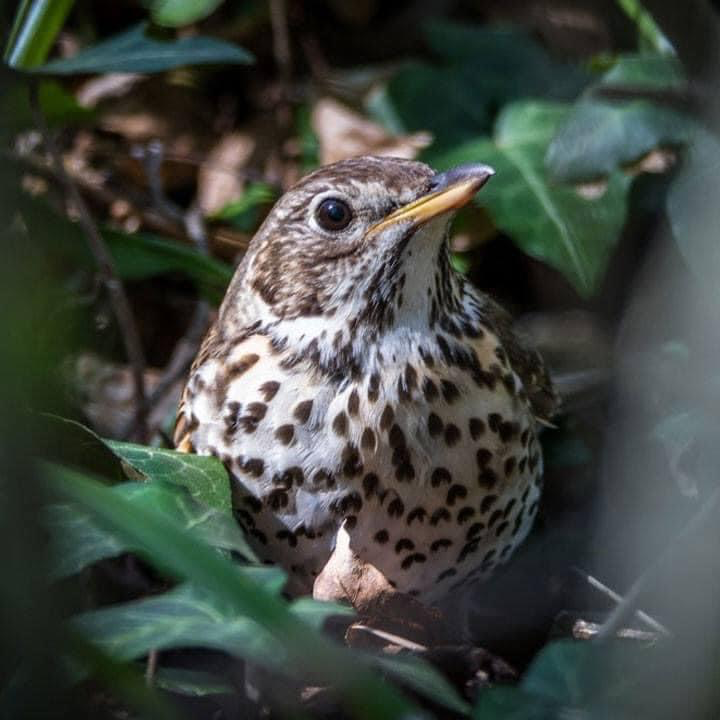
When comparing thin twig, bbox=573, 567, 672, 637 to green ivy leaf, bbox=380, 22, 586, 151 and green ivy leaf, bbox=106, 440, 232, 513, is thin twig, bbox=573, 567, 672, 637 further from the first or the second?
green ivy leaf, bbox=380, 22, 586, 151

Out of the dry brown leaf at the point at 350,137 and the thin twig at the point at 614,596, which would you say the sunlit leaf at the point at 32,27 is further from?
the thin twig at the point at 614,596

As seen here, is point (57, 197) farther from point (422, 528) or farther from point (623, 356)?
point (422, 528)

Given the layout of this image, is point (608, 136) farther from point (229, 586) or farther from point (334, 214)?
point (229, 586)

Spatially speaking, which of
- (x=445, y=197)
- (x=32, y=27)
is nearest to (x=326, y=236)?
(x=445, y=197)

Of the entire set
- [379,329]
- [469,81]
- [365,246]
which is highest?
[469,81]

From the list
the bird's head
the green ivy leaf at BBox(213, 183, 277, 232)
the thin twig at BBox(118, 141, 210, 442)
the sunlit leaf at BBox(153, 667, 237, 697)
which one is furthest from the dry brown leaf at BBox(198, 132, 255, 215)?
the sunlit leaf at BBox(153, 667, 237, 697)

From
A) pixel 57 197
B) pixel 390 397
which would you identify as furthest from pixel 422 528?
pixel 57 197
